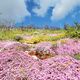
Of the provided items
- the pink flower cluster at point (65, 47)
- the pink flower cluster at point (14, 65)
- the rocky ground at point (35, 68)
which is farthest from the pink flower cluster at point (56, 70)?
the pink flower cluster at point (65, 47)

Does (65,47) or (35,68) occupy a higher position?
(65,47)

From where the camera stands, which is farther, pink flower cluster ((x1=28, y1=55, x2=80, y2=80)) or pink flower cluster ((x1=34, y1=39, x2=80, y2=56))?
pink flower cluster ((x1=34, y1=39, x2=80, y2=56))

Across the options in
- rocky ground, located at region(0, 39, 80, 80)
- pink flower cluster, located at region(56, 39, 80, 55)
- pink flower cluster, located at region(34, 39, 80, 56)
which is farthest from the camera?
pink flower cluster, located at region(56, 39, 80, 55)

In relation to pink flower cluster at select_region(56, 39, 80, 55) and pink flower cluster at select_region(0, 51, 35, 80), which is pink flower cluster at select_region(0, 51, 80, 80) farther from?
pink flower cluster at select_region(56, 39, 80, 55)

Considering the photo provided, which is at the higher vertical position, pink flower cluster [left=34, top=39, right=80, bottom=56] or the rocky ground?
pink flower cluster [left=34, top=39, right=80, bottom=56]

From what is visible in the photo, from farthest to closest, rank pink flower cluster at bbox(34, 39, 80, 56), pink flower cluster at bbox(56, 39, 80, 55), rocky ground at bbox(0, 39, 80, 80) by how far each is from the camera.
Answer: pink flower cluster at bbox(56, 39, 80, 55)
pink flower cluster at bbox(34, 39, 80, 56)
rocky ground at bbox(0, 39, 80, 80)

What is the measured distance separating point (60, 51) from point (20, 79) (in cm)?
1024

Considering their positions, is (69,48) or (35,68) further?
(69,48)

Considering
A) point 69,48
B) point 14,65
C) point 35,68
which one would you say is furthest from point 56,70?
point 69,48

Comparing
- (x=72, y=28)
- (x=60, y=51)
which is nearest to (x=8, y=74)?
(x=60, y=51)

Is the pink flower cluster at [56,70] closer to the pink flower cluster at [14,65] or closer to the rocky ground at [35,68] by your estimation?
the rocky ground at [35,68]

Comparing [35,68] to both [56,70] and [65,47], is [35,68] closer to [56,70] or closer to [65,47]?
[56,70]

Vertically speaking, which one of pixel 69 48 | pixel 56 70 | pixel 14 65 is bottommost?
pixel 56 70

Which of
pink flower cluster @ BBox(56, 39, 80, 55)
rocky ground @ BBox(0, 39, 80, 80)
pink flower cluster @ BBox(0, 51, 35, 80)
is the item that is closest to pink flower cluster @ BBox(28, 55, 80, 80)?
rocky ground @ BBox(0, 39, 80, 80)
